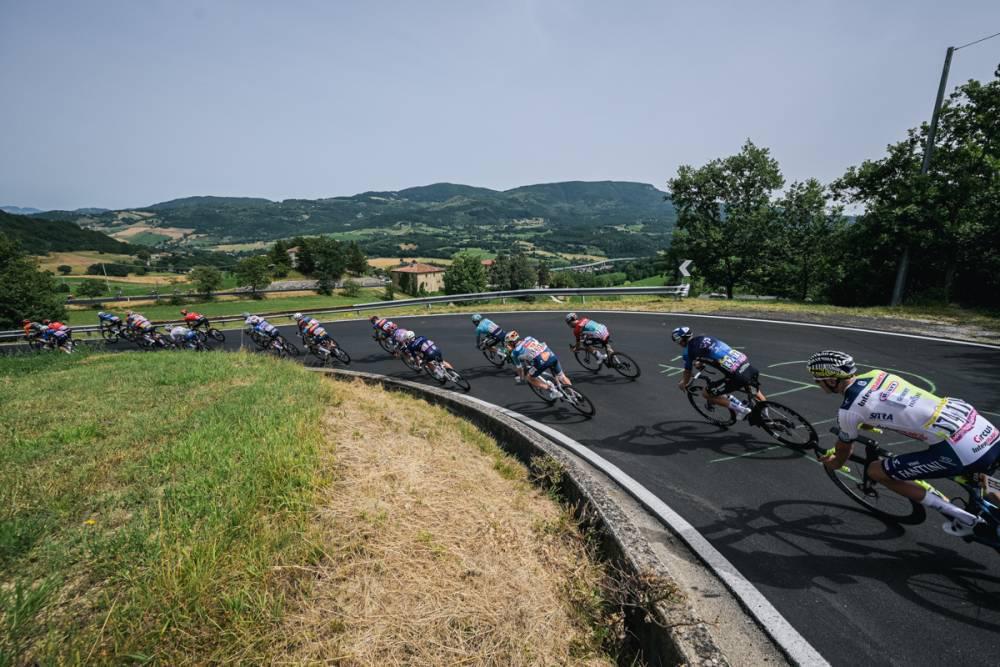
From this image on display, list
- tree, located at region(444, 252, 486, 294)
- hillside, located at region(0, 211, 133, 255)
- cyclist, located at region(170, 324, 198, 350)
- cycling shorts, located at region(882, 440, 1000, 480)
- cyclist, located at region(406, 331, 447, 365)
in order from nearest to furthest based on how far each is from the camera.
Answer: cycling shorts, located at region(882, 440, 1000, 480)
cyclist, located at region(406, 331, 447, 365)
cyclist, located at region(170, 324, 198, 350)
tree, located at region(444, 252, 486, 294)
hillside, located at region(0, 211, 133, 255)

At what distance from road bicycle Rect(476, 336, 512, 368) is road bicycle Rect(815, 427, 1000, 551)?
7.11m

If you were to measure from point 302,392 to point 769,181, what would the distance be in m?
30.2

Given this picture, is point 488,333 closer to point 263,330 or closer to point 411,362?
point 411,362

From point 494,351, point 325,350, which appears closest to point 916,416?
point 494,351

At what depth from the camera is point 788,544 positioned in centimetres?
412

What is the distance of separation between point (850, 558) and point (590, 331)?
21.3 ft

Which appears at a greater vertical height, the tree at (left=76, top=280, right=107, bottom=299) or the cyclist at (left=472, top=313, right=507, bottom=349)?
the cyclist at (left=472, top=313, right=507, bottom=349)

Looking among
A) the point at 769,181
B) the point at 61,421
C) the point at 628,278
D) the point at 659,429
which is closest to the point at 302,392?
the point at 61,421

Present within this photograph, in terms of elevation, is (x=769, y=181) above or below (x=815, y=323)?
above

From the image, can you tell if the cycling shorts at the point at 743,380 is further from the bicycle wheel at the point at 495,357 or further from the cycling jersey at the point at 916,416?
the bicycle wheel at the point at 495,357

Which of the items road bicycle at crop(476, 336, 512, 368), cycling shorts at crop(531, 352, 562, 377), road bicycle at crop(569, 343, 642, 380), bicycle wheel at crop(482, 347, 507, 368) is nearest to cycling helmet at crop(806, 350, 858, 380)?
cycling shorts at crop(531, 352, 562, 377)

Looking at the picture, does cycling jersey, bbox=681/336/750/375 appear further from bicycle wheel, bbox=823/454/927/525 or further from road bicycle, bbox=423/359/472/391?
road bicycle, bbox=423/359/472/391

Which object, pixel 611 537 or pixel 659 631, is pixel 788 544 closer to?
pixel 611 537

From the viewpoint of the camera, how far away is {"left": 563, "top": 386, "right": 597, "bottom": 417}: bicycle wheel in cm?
775
